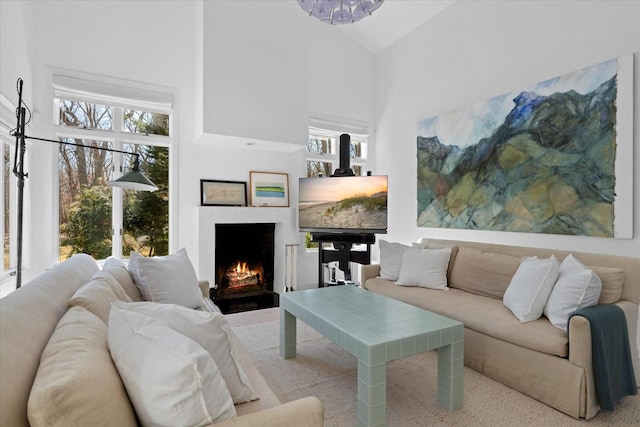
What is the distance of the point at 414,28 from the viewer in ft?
15.0

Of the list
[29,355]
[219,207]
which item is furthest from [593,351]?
[219,207]

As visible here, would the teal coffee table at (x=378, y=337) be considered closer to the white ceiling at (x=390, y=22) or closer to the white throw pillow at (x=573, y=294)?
the white throw pillow at (x=573, y=294)

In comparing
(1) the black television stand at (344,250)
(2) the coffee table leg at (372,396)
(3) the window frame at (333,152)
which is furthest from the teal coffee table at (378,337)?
(3) the window frame at (333,152)

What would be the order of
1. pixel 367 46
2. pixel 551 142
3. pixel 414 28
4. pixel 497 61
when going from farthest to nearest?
pixel 367 46 → pixel 414 28 → pixel 497 61 → pixel 551 142

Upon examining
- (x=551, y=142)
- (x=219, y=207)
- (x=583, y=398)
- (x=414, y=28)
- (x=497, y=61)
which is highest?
(x=414, y=28)

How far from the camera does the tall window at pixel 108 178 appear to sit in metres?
3.68

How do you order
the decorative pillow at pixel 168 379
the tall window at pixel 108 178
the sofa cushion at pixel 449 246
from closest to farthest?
the decorative pillow at pixel 168 379 < the sofa cushion at pixel 449 246 < the tall window at pixel 108 178

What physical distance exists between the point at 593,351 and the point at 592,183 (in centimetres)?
153

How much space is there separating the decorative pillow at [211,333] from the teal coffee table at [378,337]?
2.25 feet

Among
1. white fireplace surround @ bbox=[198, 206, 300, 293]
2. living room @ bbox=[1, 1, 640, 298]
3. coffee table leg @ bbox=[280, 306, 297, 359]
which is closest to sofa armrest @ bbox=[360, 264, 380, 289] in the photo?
living room @ bbox=[1, 1, 640, 298]

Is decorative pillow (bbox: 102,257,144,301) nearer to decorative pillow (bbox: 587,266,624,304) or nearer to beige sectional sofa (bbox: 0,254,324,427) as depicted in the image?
beige sectional sofa (bbox: 0,254,324,427)

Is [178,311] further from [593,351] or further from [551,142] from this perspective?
[551,142]

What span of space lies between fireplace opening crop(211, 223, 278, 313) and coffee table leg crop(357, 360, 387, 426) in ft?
8.87

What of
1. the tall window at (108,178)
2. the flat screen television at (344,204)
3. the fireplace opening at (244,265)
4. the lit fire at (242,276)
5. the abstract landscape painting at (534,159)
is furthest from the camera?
the lit fire at (242,276)
